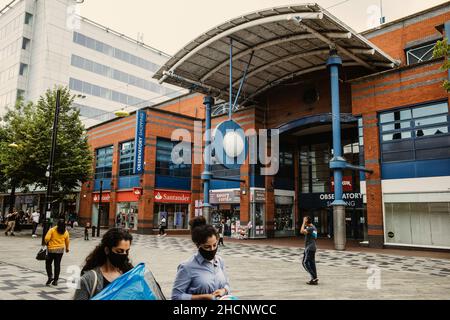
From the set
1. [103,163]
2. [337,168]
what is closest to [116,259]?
[337,168]

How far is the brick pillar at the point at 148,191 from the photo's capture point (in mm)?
29391

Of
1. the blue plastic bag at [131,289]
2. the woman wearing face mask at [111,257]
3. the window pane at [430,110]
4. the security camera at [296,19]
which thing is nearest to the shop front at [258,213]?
the window pane at [430,110]

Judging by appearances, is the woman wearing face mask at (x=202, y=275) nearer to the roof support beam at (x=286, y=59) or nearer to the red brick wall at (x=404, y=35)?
the roof support beam at (x=286, y=59)

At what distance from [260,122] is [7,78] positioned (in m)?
39.9

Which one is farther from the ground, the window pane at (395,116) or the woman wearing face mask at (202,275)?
the window pane at (395,116)

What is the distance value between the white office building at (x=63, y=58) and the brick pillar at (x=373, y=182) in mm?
31315

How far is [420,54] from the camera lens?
71.0 ft

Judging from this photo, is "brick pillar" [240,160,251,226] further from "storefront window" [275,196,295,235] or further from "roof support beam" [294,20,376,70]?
"roof support beam" [294,20,376,70]

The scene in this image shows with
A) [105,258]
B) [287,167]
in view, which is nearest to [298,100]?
[287,167]

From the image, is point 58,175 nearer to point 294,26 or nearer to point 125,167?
point 125,167

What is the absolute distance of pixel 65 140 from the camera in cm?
2559

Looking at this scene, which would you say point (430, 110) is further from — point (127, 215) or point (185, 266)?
point (127, 215)
